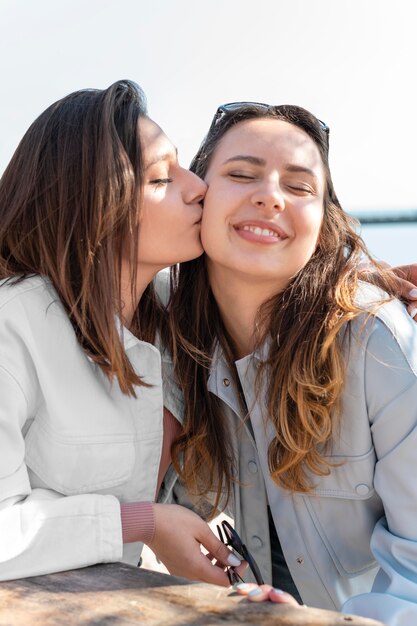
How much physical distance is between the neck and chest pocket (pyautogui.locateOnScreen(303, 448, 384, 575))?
0.48 m

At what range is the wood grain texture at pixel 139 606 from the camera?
117cm

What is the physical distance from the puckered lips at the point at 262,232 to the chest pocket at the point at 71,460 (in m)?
0.67

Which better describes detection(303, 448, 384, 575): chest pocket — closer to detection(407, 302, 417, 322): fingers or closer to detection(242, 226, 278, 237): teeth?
detection(407, 302, 417, 322): fingers

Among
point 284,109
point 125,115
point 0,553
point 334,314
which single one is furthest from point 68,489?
point 284,109

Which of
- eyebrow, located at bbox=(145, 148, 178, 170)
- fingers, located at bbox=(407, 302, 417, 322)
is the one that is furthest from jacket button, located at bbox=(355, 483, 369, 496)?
eyebrow, located at bbox=(145, 148, 178, 170)

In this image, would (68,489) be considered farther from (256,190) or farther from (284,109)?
(284,109)

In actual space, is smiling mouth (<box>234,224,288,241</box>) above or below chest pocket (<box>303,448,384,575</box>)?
above

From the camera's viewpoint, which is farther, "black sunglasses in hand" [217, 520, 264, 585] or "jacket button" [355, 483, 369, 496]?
"jacket button" [355, 483, 369, 496]

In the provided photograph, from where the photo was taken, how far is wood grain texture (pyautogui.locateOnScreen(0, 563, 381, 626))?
1170 millimetres

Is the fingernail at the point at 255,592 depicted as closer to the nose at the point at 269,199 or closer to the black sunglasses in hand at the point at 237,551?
the black sunglasses in hand at the point at 237,551

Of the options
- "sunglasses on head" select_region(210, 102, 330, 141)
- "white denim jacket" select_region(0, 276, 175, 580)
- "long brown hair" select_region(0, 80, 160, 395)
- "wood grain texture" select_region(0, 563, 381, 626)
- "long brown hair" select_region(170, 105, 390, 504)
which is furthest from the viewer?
"sunglasses on head" select_region(210, 102, 330, 141)

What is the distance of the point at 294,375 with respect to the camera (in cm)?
201

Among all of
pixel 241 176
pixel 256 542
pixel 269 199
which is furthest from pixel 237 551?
pixel 241 176

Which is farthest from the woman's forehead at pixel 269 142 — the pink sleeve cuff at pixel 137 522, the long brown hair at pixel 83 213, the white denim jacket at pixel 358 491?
the pink sleeve cuff at pixel 137 522
